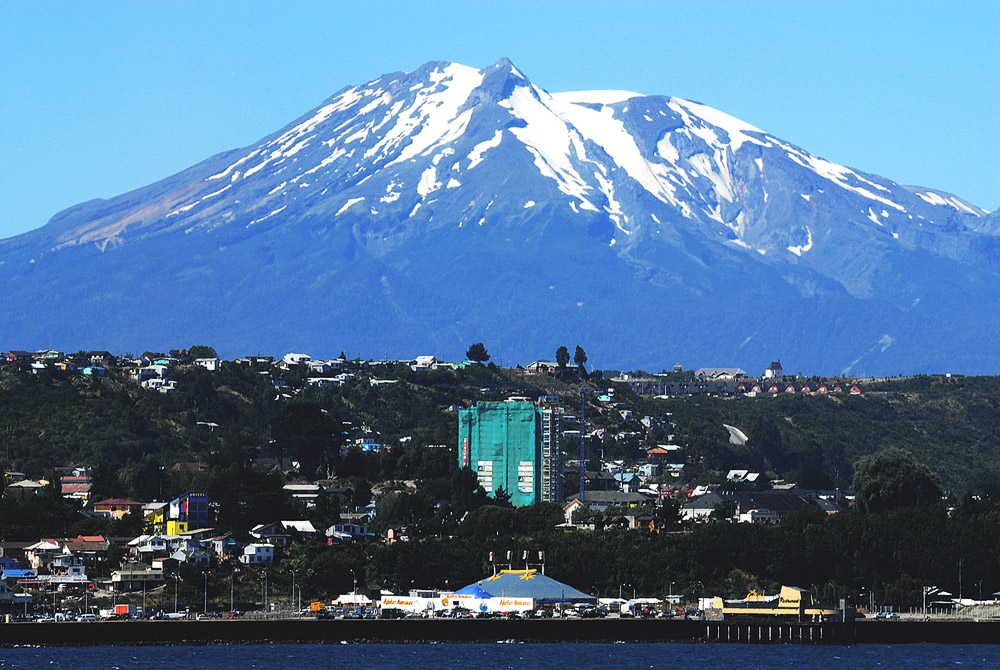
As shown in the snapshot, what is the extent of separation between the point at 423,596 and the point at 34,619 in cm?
2127

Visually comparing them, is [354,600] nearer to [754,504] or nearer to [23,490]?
[23,490]

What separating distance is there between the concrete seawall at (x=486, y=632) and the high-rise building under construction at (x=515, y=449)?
196ft

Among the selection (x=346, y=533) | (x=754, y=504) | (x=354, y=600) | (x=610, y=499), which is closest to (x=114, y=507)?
(x=346, y=533)

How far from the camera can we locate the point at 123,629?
340 ft

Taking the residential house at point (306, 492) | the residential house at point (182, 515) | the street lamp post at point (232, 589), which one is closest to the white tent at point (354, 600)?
the street lamp post at point (232, 589)

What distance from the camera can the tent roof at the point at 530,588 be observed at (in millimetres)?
112688

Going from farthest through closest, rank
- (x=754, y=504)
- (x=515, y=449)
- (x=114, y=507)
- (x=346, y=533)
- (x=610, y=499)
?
(x=515, y=449), (x=610, y=499), (x=754, y=504), (x=114, y=507), (x=346, y=533)

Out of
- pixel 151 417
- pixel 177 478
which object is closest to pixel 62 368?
pixel 151 417

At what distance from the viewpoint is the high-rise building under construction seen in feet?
547

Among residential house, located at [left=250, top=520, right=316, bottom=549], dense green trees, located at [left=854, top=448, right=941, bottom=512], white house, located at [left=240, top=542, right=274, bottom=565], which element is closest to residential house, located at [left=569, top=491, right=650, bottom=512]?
dense green trees, located at [left=854, top=448, right=941, bottom=512]

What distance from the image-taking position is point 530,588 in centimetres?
11312

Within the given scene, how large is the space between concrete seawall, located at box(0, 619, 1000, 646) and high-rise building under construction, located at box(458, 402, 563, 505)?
59628 mm

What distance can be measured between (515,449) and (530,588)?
55.1 meters

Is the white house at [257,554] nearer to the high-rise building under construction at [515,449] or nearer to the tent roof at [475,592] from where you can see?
the tent roof at [475,592]
